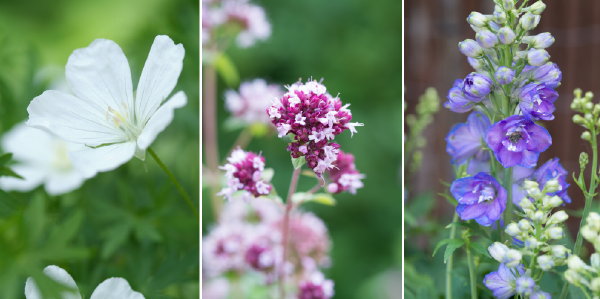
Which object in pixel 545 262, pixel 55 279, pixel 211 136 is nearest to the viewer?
pixel 545 262

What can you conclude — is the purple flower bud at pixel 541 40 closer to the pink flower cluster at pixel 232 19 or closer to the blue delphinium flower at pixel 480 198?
the blue delphinium flower at pixel 480 198

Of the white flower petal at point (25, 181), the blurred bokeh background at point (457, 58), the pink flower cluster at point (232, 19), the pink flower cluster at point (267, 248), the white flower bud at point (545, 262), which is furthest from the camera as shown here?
the blurred bokeh background at point (457, 58)

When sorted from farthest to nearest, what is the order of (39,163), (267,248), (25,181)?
(39,163) < (25,181) < (267,248)

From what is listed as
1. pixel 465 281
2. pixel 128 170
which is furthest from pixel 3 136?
pixel 465 281

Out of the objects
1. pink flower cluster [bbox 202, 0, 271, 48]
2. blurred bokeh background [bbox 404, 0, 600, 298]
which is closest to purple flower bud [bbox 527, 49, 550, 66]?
pink flower cluster [bbox 202, 0, 271, 48]

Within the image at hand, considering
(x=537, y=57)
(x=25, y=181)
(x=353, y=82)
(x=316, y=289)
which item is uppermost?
(x=353, y=82)

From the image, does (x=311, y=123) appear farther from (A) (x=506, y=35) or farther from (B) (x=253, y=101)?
(B) (x=253, y=101)

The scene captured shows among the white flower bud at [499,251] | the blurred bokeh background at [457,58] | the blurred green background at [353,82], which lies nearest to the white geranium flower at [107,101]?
the white flower bud at [499,251]

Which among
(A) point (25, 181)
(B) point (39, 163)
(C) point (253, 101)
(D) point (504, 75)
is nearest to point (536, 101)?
(D) point (504, 75)
